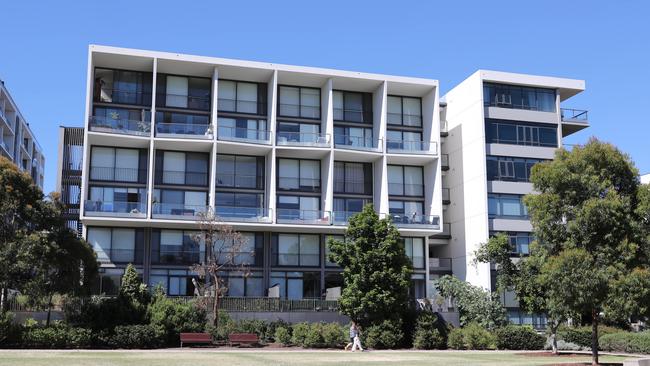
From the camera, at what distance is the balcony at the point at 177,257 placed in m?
54.3

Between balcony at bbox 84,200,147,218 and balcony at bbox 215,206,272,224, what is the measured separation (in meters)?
5.59

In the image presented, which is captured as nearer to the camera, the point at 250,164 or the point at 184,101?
the point at 184,101

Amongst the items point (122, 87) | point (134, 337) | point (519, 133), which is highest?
point (122, 87)

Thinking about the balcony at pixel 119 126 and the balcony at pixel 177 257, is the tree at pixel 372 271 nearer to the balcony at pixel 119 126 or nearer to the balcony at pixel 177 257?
the balcony at pixel 177 257

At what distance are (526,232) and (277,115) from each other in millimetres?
22849

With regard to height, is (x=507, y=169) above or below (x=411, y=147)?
below

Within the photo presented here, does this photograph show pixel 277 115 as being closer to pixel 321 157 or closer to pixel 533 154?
pixel 321 157

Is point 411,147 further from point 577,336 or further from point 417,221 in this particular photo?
point 577,336

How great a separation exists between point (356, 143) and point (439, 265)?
45.4 ft

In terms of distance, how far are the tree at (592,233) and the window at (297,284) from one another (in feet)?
98.8

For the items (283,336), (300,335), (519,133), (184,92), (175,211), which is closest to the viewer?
(300,335)

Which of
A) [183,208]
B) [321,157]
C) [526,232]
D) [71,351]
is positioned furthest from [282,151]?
[71,351]

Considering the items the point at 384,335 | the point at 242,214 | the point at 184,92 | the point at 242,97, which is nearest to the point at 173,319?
the point at 384,335

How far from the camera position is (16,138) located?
95000mm
